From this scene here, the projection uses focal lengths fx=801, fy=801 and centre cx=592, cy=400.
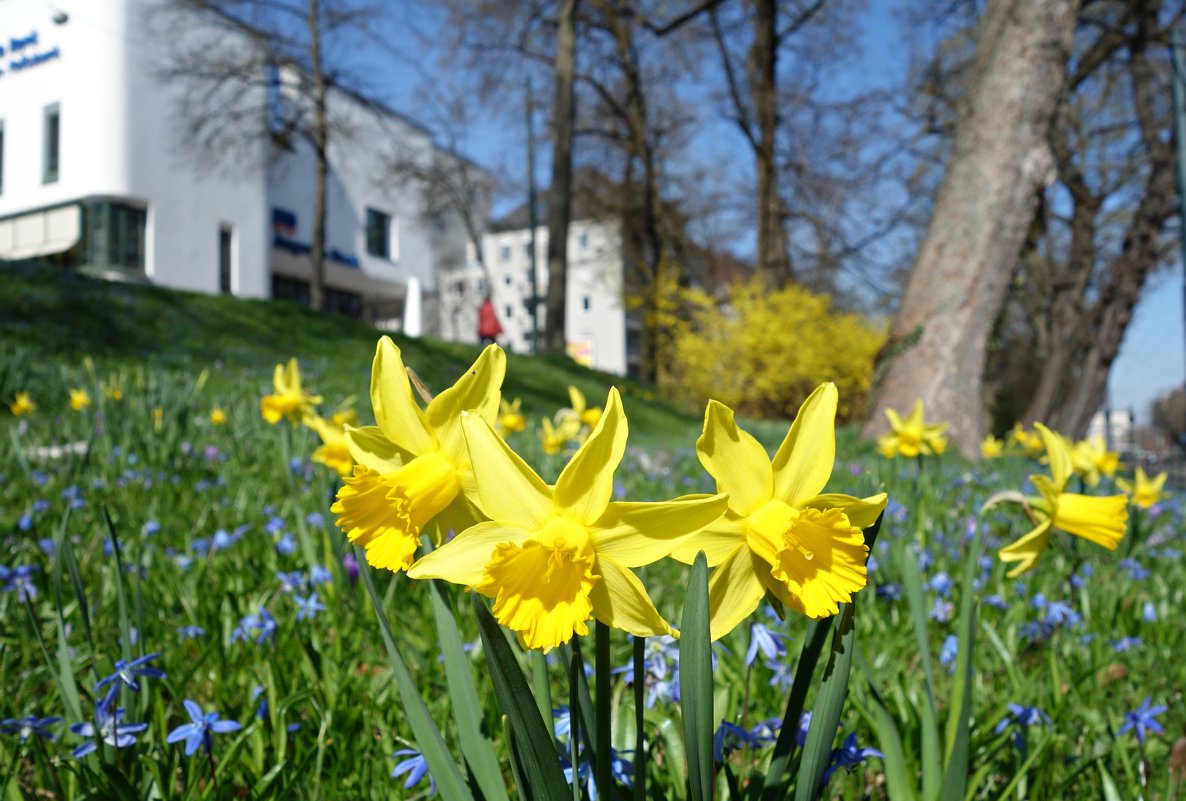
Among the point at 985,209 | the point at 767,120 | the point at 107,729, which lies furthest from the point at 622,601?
the point at 767,120

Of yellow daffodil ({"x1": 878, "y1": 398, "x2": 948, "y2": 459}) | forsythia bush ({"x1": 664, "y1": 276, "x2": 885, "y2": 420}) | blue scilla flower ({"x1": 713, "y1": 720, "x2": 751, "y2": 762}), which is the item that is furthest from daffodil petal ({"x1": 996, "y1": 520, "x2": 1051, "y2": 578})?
forsythia bush ({"x1": 664, "y1": 276, "x2": 885, "y2": 420})

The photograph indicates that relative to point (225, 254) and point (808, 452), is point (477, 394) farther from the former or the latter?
point (225, 254)

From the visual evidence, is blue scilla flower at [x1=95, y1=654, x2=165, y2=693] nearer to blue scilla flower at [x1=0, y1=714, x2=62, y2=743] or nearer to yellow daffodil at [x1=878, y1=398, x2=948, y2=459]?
blue scilla flower at [x1=0, y1=714, x2=62, y2=743]

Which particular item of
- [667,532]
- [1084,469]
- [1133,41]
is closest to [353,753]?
[667,532]

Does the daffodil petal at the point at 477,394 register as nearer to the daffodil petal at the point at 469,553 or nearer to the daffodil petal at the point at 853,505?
the daffodil petal at the point at 469,553

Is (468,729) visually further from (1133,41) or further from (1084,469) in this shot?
(1133,41)

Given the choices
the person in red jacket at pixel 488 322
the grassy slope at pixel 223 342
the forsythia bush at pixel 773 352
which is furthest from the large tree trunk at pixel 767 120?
the person in red jacket at pixel 488 322

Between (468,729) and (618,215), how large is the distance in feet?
72.5

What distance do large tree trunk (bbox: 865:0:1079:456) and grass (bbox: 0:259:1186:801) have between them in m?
2.66

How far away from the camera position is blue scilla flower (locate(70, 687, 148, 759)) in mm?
1030

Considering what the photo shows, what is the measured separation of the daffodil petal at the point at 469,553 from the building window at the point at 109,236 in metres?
27.1

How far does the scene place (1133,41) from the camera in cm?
1063

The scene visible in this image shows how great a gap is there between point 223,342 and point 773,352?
924 centimetres

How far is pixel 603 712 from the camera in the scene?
69 cm
